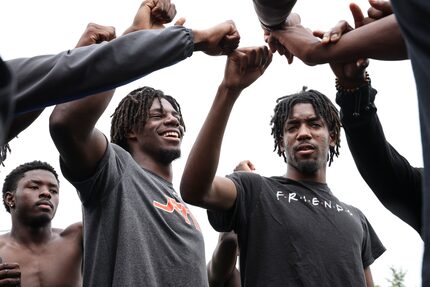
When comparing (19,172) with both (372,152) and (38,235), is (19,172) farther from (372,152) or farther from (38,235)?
(372,152)

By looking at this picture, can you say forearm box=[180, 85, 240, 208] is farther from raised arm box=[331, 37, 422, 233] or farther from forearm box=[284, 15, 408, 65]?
raised arm box=[331, 37, 422, 233]

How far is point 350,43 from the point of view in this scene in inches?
114

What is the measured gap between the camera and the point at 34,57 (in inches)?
109

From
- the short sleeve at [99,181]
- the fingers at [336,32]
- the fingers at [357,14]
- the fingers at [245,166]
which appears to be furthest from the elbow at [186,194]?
the fingers at [357,14]

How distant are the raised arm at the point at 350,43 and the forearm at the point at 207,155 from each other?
370 millimetres

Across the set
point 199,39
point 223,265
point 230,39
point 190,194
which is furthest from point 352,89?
point 223,265

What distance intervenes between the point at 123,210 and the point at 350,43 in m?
1.30

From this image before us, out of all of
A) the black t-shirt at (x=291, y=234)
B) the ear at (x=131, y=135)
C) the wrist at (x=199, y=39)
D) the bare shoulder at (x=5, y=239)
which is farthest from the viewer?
the bare shoulder at (x=5, y=239)

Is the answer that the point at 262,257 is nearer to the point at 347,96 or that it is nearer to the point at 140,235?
the point at 140,235

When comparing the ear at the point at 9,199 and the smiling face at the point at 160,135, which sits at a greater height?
the smiling face at the point at 160,135

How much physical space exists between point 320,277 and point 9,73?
97.2 inches

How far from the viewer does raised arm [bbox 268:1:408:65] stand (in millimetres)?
2605

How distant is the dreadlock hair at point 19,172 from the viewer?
208 inches

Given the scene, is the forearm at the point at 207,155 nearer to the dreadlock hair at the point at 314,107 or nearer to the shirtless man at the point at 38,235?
the dreadlock hair at the point at 314,107
